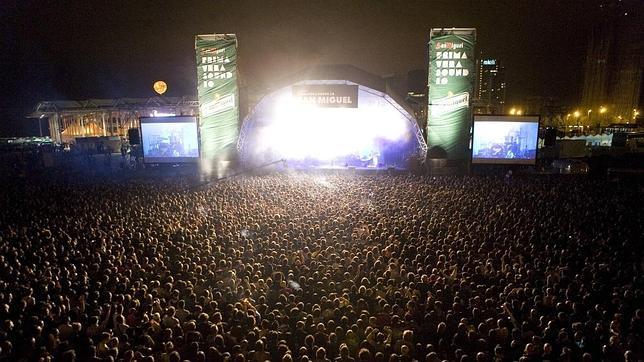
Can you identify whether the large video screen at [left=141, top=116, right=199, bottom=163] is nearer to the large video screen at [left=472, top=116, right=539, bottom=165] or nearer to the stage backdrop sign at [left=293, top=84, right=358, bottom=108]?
the stage backdrop sign at [left=293, top=84, right=358, bottom=108]

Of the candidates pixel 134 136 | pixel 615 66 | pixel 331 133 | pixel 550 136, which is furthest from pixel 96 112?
pixel 615 66

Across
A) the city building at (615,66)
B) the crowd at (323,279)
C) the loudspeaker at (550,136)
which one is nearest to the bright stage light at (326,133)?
the loudspeaker at (550,136)

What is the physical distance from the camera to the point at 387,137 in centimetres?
2552

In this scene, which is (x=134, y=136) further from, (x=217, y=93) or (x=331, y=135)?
(x=331, y=135)

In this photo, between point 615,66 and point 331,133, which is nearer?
point 331,133

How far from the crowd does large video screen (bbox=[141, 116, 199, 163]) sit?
915 centimetres

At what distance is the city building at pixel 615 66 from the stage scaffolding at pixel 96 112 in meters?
64.5

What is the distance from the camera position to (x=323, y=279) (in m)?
7.03

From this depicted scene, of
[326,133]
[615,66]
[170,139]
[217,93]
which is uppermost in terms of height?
[615,66]

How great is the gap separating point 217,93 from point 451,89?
1248 cm

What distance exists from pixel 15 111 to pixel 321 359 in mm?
48146

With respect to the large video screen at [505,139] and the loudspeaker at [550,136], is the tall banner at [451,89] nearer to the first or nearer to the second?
the large video screen at [505,139]

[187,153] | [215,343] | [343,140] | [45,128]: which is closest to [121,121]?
[45,128]

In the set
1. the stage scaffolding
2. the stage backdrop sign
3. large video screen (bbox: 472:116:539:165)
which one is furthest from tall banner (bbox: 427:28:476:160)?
the stage scaffolding
